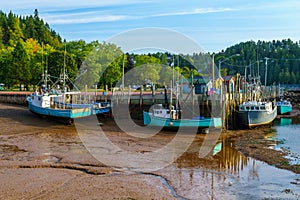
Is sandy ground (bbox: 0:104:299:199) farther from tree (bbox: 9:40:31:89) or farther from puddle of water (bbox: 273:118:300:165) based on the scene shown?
tree (bbox: 9:40:31:89)

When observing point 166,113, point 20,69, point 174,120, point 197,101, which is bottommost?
point 174,120

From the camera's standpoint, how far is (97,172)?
70.4ft

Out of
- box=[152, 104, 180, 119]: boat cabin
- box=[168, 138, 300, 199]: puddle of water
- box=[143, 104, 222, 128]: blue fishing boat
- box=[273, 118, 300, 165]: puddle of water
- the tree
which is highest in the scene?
the tree

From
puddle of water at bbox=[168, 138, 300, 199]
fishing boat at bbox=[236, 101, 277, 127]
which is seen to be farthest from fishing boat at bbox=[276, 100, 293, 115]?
puddle of water at bbox=[168, 138, 300, 199]

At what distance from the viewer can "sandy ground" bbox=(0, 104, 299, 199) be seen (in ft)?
59.5

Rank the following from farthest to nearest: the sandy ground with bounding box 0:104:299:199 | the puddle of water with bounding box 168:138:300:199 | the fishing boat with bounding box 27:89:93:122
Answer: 1. the fishing boat with bounding box 27:89:93:122
2. the puddle of water with bounding box 168:138:300:199
3. the sandy ground with bounding box 0:104:299:199

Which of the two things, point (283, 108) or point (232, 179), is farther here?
point (283, 108)

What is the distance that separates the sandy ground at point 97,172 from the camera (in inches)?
714

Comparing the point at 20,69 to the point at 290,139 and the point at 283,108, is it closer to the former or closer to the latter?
the point at 283,108

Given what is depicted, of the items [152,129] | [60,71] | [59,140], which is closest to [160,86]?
[60,71]

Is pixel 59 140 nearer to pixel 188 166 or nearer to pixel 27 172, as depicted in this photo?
pixel 27 172

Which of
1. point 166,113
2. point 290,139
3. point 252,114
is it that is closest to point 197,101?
point 252,114

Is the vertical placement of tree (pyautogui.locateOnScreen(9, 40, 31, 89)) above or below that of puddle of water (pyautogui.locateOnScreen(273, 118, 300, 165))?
above

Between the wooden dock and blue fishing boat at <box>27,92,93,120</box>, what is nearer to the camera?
blue fishing boat at <box>27,92,93,120</box>
